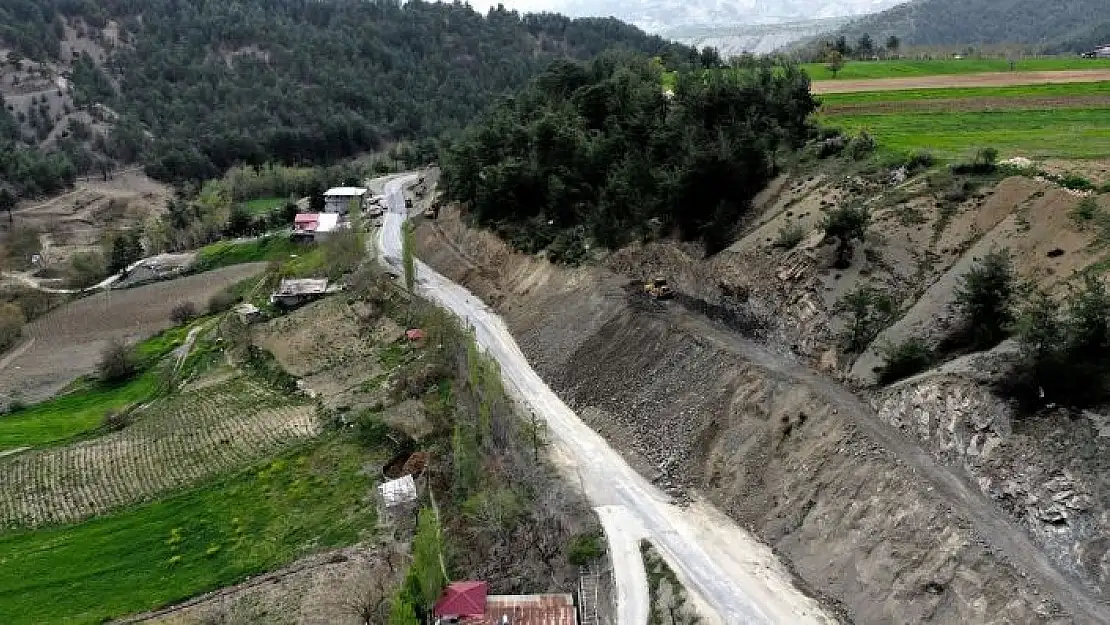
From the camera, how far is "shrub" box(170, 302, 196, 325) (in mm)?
78438

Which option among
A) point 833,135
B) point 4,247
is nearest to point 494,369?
point 833,135

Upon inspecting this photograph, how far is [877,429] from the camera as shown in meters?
31.9

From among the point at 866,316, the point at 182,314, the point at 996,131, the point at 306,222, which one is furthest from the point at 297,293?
the point at 996,131

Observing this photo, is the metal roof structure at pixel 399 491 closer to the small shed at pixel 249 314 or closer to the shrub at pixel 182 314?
the small shed at pixel 249 314

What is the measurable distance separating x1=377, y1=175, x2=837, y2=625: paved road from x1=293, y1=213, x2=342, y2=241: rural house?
49.4 m

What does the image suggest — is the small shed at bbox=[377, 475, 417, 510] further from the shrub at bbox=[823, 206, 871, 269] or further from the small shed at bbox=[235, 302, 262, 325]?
the small shed at bbox=[235, 302, 262, 325]

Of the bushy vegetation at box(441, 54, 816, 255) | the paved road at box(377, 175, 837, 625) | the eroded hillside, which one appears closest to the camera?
the eroded hillside

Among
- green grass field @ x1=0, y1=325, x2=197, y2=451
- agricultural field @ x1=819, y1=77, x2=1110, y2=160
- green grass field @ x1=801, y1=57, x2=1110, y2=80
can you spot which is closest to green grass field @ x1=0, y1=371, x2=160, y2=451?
green grass field @ x1=0, y1=325, x2=197, y2=451

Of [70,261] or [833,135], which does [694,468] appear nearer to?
[833,135]

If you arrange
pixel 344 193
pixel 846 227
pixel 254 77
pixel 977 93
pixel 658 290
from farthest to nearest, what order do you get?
pixel 254 77 → pixel 344 193 → pixel 977 93 → pixel 658 290 → pixel 846 227

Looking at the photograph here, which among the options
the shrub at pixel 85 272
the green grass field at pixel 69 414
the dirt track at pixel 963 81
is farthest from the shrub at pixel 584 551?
the shrub at pixel 85 272

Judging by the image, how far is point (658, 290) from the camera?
163 ft

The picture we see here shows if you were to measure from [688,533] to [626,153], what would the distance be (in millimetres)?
34703

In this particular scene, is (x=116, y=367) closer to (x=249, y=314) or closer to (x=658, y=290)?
(x=249, y=314)
